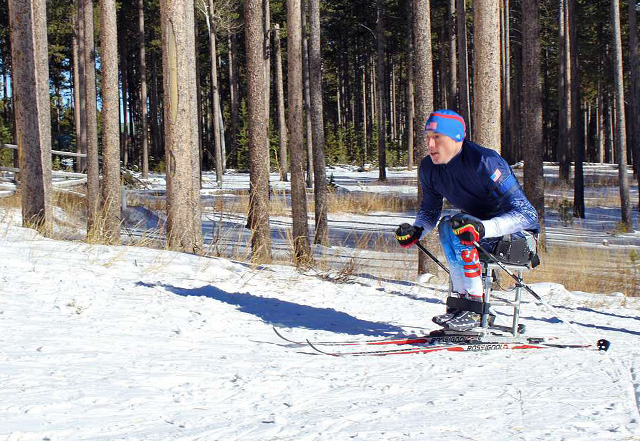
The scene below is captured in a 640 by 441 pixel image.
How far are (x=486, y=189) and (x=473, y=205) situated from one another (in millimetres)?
211

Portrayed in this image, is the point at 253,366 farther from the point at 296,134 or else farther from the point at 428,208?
the point at 296,134

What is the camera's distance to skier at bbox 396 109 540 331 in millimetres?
4625

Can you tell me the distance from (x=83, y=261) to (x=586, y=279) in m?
7.33

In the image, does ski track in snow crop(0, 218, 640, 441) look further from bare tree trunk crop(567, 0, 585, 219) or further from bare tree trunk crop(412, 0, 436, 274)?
bare tree trunk crop(567, 0, 585, 219)

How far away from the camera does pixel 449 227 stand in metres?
4.63

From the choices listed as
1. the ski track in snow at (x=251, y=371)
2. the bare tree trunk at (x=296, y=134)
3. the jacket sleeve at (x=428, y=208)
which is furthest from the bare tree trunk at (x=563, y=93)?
the jacket sleeve at (x=428, y=208)

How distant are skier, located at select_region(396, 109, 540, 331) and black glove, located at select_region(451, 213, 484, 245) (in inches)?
4.3

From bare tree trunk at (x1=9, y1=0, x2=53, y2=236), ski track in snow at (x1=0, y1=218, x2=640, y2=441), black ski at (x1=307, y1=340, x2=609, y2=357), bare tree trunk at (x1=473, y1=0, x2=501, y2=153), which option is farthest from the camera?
bare tree trunk at (x1=9, y1=0, x2=53, y2=236)

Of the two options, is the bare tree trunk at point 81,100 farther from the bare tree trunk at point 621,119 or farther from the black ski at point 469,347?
the black ski at point 469,347

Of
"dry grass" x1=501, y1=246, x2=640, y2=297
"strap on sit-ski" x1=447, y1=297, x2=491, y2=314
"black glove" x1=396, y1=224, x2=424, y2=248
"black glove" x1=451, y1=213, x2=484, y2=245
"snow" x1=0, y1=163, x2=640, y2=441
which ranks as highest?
"black glove" x1=451, y1=213, x2=484, y2=245

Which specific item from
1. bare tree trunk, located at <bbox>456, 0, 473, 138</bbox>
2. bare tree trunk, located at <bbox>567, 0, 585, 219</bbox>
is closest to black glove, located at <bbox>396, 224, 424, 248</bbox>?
bare tree trunk, located at <bbox>567, 0, 585, 219</bbox>

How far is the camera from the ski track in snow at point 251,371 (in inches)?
110

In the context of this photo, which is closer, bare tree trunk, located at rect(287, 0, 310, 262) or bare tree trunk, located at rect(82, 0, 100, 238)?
bare tree trunk, located at rect(287, 0, 310, 262)

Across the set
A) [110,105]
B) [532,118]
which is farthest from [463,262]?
[110,105]
